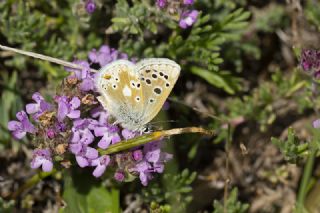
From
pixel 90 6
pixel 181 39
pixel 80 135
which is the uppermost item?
pixel 90 6

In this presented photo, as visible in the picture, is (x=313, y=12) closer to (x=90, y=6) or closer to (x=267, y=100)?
(x=267, y=100)

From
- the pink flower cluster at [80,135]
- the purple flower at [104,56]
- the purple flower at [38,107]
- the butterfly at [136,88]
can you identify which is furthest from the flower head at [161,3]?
the purple flower at [38,107]

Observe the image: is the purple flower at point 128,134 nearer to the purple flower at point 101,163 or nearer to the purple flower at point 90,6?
the purple flower at point 101,163

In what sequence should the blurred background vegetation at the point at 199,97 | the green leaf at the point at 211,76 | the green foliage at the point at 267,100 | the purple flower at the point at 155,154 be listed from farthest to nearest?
the green foliage at the point at 267,100 < the green leaf at the point at 211,76 < the blurred background vegetation at the point at 199,97 < the purple flower at the point at 155,154

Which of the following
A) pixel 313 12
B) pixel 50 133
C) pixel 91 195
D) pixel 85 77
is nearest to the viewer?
pixel 50 133

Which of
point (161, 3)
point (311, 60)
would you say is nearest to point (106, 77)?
point (161, 3)

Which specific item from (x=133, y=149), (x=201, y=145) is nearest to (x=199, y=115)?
(x=201, y=145)

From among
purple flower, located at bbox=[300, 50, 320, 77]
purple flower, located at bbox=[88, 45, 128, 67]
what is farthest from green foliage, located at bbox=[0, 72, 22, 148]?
purple flower, located at bbox=[300, 50, 320, 77]
